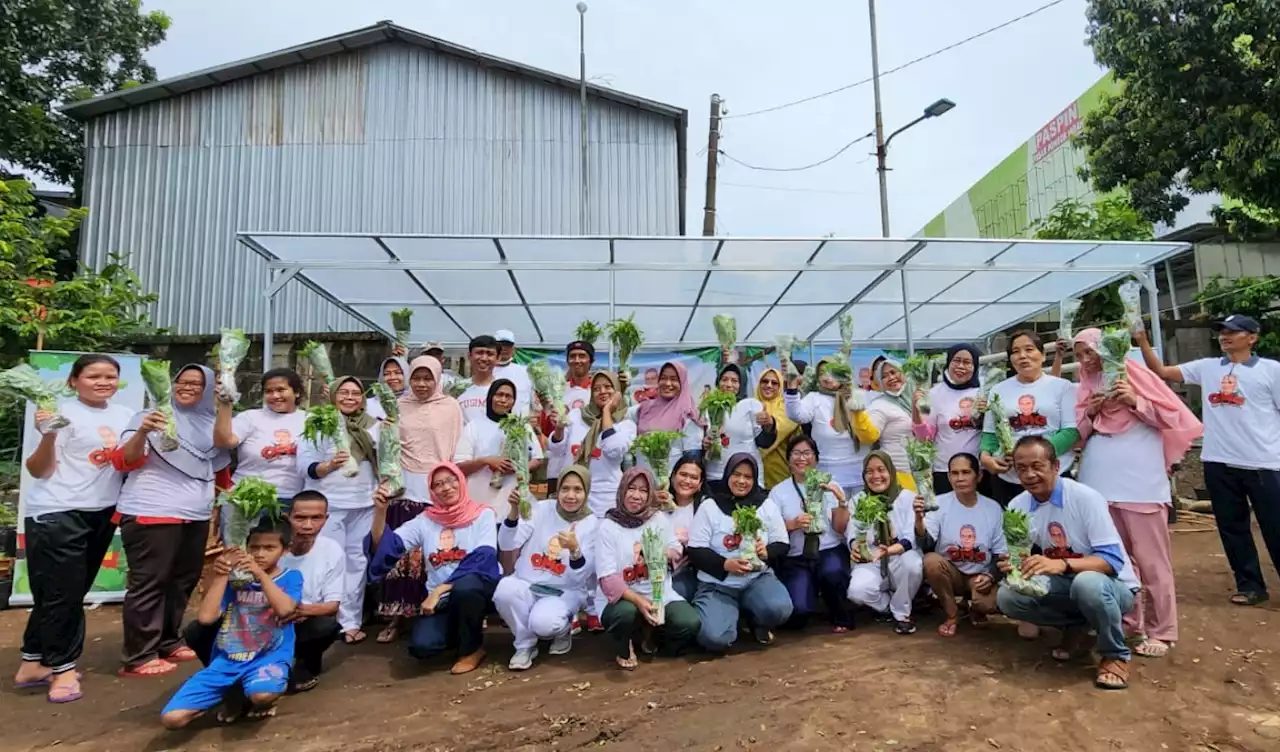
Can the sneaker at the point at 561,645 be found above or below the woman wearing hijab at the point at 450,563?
below

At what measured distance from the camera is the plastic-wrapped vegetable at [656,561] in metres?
3.60

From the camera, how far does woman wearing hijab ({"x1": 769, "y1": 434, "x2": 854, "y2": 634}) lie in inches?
162

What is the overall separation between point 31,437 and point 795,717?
17.0 ft

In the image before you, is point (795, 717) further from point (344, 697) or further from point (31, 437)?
point (31, 437)

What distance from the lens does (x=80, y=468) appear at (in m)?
3.54

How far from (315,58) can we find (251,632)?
1082cm

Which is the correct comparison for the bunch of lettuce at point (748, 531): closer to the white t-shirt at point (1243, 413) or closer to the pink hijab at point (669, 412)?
the pink hijab at point (669, 412)

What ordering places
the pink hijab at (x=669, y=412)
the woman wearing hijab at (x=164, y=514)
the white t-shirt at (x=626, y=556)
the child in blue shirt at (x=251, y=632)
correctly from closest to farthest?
the child in blue shirt at (x=251, y=632)
the woman wearing hijab at (x=164, y=514)
the white t-shirt at (x=626, y=556)
the pink hijab at (x=669, y=412)

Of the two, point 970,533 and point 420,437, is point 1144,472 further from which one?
point 420,437

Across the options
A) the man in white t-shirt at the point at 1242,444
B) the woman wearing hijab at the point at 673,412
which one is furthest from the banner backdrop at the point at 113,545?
the man in white t-shirt at the point at 1242,444

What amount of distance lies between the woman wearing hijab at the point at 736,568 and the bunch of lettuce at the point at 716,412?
0.31 metres

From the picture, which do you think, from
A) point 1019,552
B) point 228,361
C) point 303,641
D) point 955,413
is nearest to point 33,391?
point 228,361

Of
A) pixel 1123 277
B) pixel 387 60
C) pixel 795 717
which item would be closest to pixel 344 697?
pixel 795 717

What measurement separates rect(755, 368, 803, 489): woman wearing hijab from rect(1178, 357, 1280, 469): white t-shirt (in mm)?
2341
